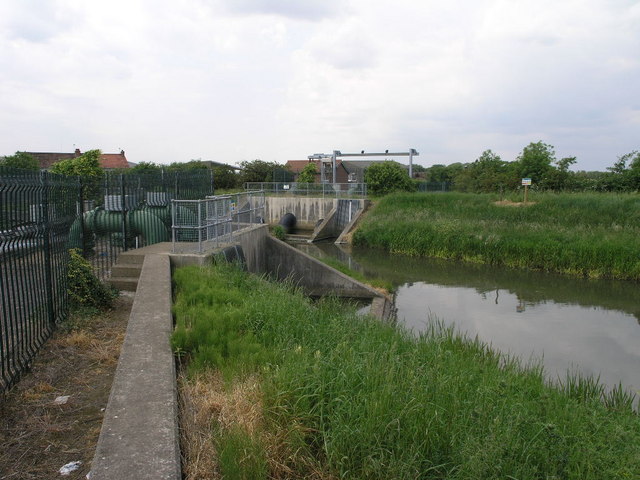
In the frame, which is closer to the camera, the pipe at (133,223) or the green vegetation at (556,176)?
the pipe at (133,223)

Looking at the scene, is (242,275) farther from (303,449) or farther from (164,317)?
(303,449)

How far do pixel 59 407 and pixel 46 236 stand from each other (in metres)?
2.31

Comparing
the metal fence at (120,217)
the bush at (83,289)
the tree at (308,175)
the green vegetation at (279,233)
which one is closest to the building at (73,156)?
the tree at (308,175)

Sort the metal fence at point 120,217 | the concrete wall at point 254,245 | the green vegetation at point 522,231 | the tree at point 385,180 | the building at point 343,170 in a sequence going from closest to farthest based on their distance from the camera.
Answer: the metal fence at point 120,217 < the concrete wall at point 254,245 < the green vegetation at point 522,231 < the tree at point 385,180 < the building at point 343,170

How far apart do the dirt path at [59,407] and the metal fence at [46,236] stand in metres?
0.20

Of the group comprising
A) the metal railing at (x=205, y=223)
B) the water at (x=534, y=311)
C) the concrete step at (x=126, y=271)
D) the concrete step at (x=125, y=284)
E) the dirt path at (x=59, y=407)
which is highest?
the metal railing at (x=205, y=223)

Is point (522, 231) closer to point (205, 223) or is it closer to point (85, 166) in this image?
point (205, 223)

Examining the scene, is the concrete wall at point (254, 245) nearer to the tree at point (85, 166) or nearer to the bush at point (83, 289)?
the bush at point (83, 289)

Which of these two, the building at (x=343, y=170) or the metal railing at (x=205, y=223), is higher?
the building at (x=343, y=170)

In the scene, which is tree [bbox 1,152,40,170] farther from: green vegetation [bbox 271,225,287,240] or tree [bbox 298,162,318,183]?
green vegetation [bbox 271,225,287,240]

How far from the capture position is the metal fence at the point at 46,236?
180 inches

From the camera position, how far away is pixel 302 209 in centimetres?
3284

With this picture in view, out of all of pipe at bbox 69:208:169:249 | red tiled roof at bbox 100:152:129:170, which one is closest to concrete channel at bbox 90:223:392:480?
pipe at bbox 69:208:169:249

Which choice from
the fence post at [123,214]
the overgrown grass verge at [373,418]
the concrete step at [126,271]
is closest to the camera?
the overgrown grass verge at [373,418]
